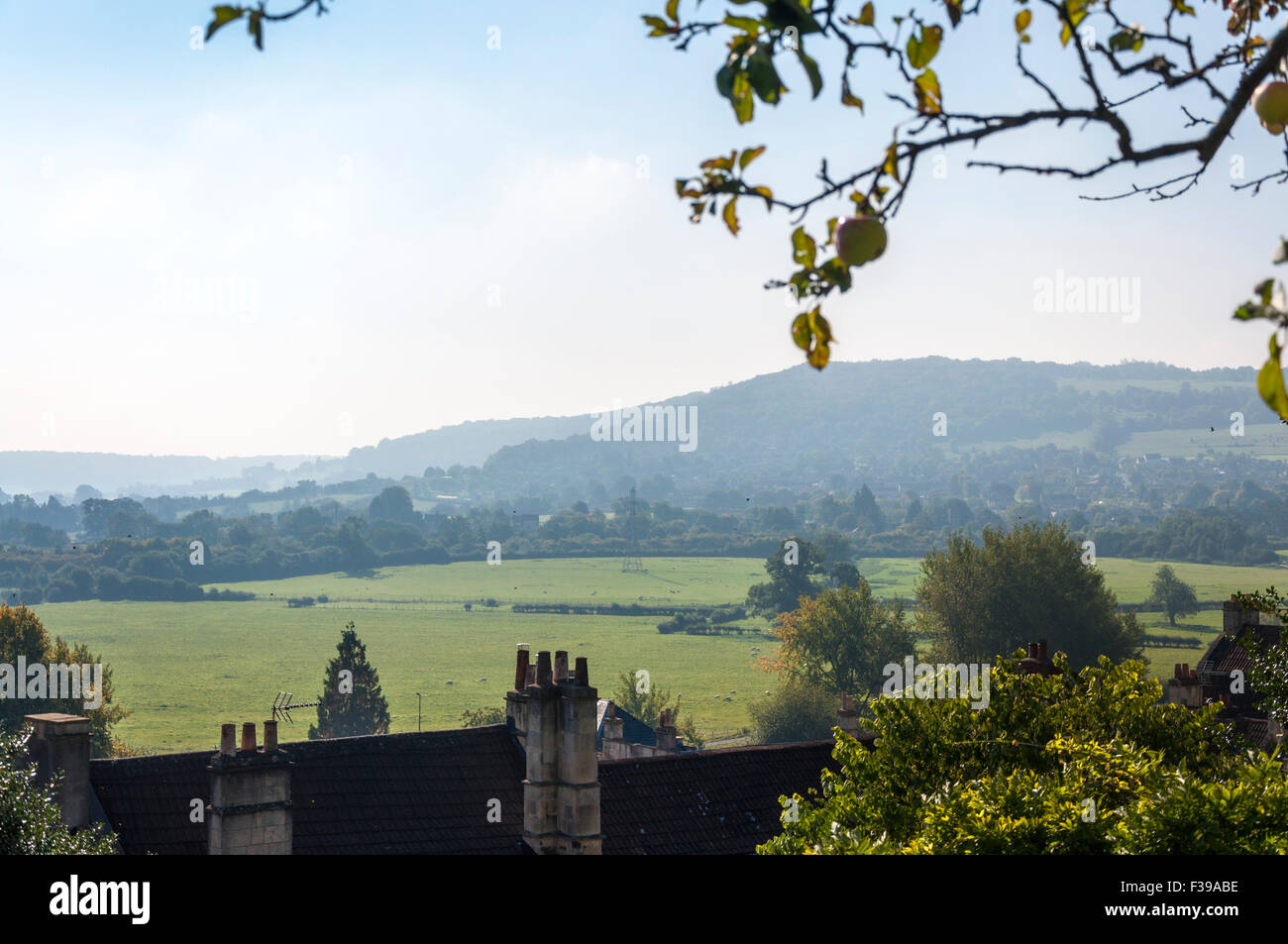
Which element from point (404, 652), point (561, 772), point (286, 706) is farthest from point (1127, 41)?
point (404, 652)

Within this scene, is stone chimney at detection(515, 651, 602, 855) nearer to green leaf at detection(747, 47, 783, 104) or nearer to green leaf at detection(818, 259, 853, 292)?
green leaf at detection(818, 259, 853, 292)

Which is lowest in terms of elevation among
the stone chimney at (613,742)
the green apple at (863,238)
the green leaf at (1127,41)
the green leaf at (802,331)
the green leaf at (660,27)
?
the stone chimney at (613,742)

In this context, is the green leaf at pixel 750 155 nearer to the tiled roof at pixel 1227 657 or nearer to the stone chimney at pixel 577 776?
the stone chimney at pixel 577 776

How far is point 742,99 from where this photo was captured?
4.67m

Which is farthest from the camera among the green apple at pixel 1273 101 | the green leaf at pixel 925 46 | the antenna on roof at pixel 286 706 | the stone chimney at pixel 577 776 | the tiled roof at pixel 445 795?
the antenna on roof at pixel 286 706

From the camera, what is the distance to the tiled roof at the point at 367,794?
84.1 ft

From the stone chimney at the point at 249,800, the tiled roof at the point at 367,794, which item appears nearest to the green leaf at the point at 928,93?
the stone chimney at the point at 249,800

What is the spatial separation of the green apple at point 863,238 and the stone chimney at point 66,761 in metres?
23.1

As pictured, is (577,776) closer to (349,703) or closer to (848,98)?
(848,98)

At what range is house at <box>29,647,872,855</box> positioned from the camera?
23.9 m

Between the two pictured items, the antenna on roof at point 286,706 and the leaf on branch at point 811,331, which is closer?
the leaf on branch at point 811,331

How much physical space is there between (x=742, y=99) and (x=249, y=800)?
68.3ft

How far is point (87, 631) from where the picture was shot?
166m
